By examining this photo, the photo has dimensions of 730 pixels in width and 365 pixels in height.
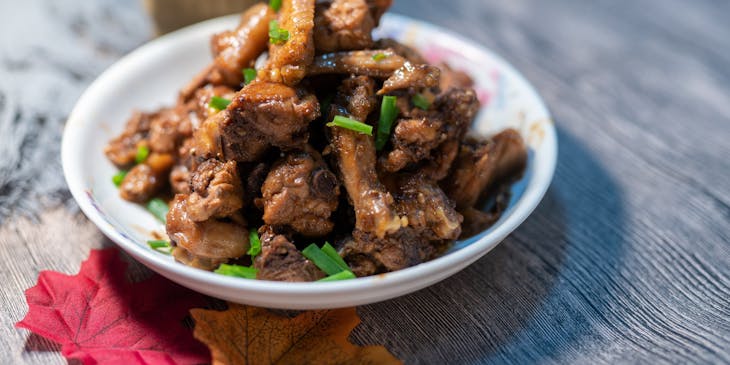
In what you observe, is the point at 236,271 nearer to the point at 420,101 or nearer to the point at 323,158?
the point at 323,158

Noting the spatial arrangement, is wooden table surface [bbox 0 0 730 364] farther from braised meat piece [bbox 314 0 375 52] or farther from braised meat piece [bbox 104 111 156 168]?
braised meat piece [bbox 314 0 375 52]

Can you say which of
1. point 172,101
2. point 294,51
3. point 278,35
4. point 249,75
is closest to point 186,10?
point 172,101

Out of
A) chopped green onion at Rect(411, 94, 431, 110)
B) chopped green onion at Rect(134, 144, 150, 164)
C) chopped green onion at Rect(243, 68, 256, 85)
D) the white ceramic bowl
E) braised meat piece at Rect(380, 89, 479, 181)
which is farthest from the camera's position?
chopped green onion at Rect(134, 144, 150, 164)

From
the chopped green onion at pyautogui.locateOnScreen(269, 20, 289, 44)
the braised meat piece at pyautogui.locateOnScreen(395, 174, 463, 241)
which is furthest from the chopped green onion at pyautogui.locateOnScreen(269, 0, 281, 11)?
the braised meat piece at pyautogui.locateOnScreen(395, 174, 463, 241)

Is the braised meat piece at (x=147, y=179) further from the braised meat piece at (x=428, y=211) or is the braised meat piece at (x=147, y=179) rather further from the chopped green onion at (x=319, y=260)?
the braised meat piece at (x=428, y=211)

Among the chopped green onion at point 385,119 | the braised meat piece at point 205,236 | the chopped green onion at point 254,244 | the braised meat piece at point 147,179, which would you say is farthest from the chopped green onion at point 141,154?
the chopped green onion at point 385,119
